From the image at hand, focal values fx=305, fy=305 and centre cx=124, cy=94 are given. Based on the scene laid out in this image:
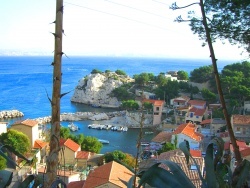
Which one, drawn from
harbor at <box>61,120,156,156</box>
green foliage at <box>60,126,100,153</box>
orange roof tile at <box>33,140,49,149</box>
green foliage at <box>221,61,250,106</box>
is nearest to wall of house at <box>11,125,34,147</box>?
orange roof tile at <box>33,140,49,149</box>

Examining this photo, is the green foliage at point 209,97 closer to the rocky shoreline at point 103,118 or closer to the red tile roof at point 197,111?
the red tile roof at point 197,111

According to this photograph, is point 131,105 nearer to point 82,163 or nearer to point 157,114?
point 157,114

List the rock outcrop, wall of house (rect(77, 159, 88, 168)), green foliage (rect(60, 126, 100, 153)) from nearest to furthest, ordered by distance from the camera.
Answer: wall of house (rect(77, 159, 88, 168)), green foliage (rect(60, 126, 100, 153)), the rock outcrop

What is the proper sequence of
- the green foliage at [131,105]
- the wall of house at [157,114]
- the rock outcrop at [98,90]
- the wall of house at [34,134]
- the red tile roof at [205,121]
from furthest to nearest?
the rock outcrop at [98,90]
the green foliage at [131,105]
the wall of house at [157,114]
the red tile roof at [205,121]
the wall of house at [34,134]

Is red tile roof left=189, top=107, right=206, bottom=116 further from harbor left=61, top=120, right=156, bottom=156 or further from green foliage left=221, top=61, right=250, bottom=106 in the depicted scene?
harbor left=61, top=120, right=156, bottom=156

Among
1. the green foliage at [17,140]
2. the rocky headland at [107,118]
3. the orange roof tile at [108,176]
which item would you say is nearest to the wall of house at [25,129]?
the green foliage at [17,140]

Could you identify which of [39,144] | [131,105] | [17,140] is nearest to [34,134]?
[39,144]
